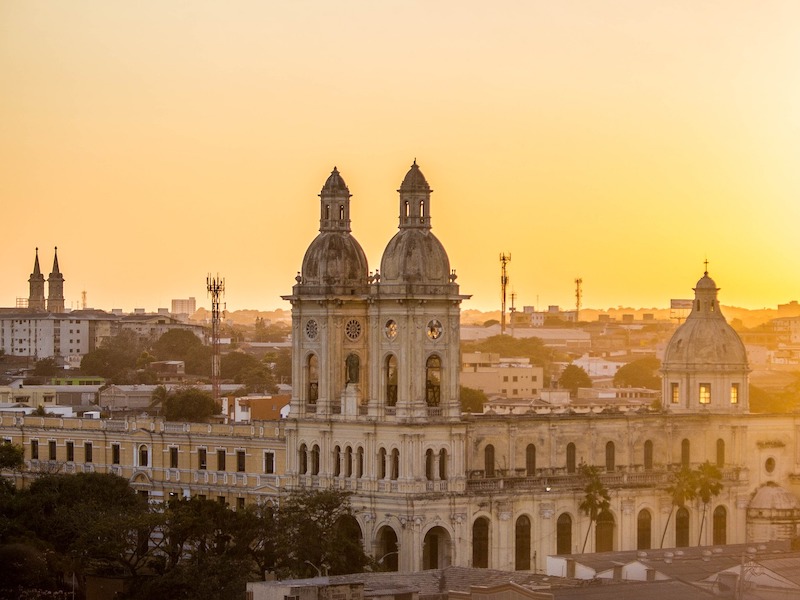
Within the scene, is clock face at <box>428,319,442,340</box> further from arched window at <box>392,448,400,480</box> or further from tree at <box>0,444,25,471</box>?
tree at <box>0,444,25,471</box>

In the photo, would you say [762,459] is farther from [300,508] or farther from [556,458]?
[300,508]

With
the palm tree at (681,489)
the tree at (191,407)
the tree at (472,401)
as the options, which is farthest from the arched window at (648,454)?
the tree at (191,407)

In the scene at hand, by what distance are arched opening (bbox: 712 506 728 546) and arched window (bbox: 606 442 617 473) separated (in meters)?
5.98

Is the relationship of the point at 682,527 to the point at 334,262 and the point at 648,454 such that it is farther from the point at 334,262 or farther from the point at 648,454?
the point at 334,262

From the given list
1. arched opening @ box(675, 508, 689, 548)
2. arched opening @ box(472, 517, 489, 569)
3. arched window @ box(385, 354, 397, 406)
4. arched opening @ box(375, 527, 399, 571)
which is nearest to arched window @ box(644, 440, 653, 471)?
arched opening @ box(675, 508, 689, 548)

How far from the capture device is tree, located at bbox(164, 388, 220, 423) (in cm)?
16338

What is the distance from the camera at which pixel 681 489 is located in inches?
4707

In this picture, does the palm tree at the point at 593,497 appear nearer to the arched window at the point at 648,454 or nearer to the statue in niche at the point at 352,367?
the arched window at the point at 648,454

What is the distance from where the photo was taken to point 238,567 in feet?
335

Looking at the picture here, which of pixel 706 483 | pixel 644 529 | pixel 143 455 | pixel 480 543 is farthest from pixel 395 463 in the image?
pixel 143 455

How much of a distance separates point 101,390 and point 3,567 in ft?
277

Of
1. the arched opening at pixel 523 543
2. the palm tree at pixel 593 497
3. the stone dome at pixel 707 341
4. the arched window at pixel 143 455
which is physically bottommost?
the arched opening at pixel 523 543

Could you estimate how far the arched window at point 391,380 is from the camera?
113 meters

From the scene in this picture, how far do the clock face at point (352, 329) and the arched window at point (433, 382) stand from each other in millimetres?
3835
